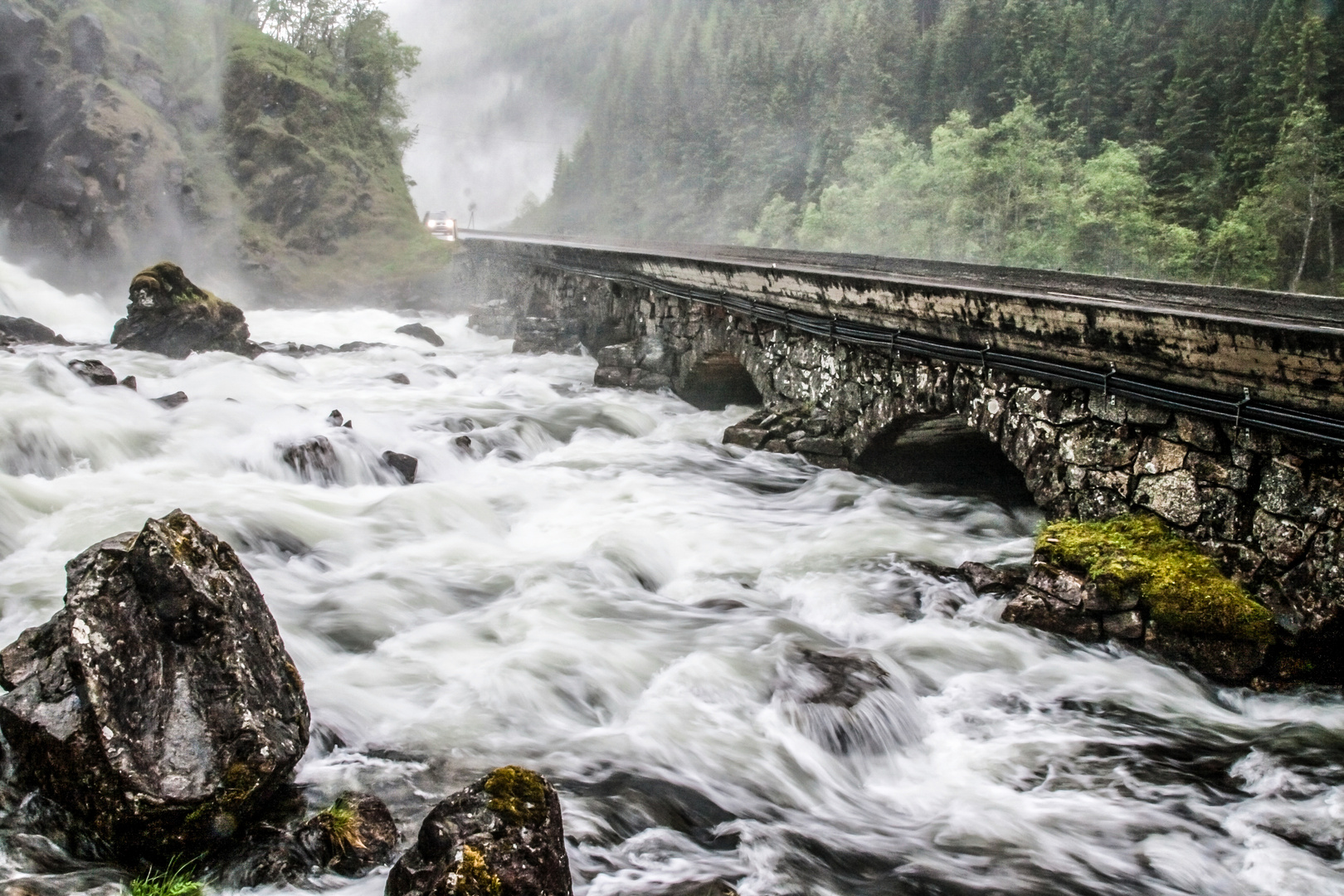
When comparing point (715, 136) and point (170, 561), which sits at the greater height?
point (715, 136)

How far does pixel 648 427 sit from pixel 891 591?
5.75 metres

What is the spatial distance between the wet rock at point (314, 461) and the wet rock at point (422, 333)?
1187cm

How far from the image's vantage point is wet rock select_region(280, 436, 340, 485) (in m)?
8.98

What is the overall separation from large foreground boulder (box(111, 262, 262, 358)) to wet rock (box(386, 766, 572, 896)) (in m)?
13.3

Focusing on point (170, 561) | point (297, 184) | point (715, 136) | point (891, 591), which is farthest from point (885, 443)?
point (715, 136)

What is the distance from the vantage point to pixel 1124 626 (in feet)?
18.7

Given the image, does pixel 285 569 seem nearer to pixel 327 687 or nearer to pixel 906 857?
pixel 327 687

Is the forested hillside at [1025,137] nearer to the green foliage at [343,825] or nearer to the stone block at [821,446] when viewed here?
the stone block at [821,446]

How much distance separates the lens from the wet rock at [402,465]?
9.35 m

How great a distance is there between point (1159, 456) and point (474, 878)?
4848 millimetres

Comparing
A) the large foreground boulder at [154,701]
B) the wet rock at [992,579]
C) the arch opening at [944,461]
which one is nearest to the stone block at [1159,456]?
the wet rock at [992,579]

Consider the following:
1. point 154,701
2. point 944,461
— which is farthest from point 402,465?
point 154,701

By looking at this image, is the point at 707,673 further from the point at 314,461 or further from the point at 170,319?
the point at 170,319

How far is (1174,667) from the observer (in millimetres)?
5484
